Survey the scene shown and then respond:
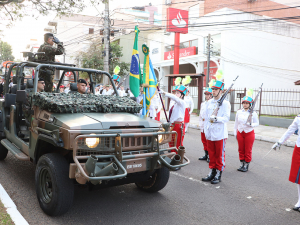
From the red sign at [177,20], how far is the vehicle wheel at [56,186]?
70.0ft

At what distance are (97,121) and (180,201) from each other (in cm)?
189

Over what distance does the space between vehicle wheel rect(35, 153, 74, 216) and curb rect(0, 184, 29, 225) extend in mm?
316

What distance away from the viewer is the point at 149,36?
31812 millimetres

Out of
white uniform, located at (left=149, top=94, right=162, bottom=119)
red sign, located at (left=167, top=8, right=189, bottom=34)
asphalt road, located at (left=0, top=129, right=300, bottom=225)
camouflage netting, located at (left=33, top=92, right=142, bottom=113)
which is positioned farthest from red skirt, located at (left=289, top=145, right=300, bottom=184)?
red sign, located at (left=167, top=8, right=189, bottom=34)

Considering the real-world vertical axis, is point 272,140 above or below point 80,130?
below

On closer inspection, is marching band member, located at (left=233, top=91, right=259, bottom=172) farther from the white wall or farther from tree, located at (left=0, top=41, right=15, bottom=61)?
tree, located at (left=0, top=41, right=15, bottom=61)

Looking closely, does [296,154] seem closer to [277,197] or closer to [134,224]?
[277,197]

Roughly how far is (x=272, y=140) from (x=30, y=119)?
9146mm

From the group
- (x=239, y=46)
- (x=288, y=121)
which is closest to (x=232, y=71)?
(x=239, y=46)

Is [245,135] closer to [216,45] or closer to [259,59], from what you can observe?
[216,45]

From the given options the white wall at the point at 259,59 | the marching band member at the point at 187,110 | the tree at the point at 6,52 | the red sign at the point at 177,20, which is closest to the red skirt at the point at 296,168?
the marching band member at the point at 187,110

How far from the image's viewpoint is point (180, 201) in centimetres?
435

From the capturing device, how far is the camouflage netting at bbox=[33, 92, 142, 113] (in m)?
3.89

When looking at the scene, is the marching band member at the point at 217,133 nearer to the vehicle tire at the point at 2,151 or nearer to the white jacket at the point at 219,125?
the white jacket at the point at 219,125
